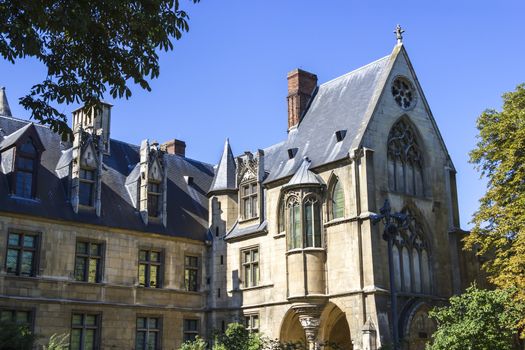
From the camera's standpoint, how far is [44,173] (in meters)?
25.2

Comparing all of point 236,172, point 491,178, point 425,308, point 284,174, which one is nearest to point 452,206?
point 491,178

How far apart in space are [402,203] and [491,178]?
3318mm

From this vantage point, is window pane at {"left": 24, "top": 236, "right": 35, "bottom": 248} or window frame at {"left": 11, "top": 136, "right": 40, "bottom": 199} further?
window frame at {"left": 11, "top": 136, "right": 40, "bottom": 199}

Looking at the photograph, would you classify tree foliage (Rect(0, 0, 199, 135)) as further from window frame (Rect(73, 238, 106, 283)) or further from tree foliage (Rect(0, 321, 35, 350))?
window frame (Rect(73, 238, 106, 283))

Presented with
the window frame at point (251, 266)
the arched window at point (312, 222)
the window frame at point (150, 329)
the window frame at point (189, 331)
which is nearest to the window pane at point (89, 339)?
the window frame at point (150, 329)

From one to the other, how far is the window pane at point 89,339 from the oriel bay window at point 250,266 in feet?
19.4

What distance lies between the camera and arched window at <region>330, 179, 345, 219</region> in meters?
24.0

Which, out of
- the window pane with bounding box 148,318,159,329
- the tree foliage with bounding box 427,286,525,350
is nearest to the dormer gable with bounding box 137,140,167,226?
the window pane with bounding box 148,318,159,329

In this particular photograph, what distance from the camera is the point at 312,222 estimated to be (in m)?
24.2

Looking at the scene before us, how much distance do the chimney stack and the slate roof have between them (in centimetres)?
115

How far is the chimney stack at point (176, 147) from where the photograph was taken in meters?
33.2

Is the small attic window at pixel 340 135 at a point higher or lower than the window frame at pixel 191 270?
higher

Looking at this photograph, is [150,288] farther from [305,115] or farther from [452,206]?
[452,206]

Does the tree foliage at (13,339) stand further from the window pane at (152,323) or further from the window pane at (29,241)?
the window pane at (152,323)
